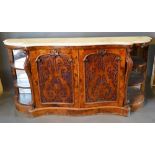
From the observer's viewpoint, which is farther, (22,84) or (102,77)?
(22,84)

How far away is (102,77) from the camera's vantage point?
2.11m

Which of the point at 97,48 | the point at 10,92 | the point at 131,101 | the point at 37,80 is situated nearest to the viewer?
the point at 97,48

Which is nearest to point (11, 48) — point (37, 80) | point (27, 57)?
point (27, 57)

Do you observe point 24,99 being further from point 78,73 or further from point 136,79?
point 136,79

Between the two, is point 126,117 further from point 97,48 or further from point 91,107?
point 97,48

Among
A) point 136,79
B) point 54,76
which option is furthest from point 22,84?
point 136,79

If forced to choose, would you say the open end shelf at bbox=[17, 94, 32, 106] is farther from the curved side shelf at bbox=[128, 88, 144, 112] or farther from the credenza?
the curved side shelf at bbox=[128, 88, 144, 112]

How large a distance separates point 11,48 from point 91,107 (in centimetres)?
100

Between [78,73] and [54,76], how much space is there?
0.24m

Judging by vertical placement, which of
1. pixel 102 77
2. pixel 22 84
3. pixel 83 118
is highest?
pixel 102 77

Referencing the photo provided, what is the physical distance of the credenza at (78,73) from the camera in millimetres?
1979

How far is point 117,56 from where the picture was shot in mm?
2010

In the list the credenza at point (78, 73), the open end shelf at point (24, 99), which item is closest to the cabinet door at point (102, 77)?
the credenza at point (78, 73)

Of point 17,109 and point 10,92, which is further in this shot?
point 10,92
